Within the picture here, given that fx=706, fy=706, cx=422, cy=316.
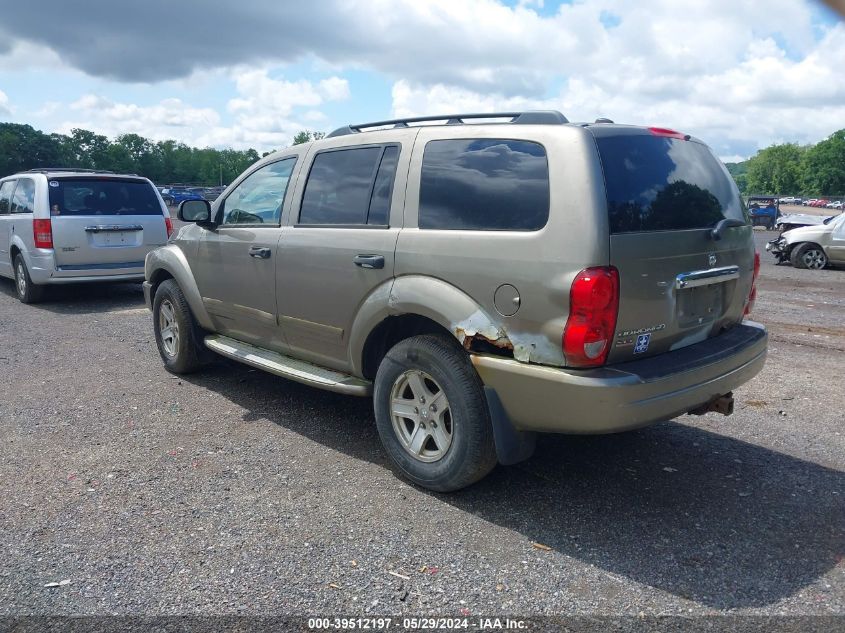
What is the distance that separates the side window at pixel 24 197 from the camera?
977cm

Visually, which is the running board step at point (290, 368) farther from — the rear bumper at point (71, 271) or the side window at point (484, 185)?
the rear bumper at point (71, 271)

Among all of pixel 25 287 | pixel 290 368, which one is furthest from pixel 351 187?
pixel 25 287

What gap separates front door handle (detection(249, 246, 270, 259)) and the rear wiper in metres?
2.85

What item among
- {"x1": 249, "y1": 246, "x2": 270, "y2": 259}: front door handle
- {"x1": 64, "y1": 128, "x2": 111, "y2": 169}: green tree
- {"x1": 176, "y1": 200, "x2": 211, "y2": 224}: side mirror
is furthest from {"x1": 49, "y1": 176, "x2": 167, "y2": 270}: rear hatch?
{"x1": 64, "y1": 128, "x2": 111, "y2": 169}: green tree

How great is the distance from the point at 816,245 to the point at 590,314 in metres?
15.1

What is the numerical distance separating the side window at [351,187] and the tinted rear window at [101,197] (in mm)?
6186

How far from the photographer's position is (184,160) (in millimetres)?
133750

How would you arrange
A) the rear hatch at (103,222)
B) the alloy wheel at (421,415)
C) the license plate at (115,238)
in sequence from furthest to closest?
the license plate at (115,238) → the rear hatch at (103,222) → the alloy wheel at (421,415)

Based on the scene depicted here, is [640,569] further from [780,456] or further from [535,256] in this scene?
[780,456]

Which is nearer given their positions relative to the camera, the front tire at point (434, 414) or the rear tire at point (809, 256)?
the front tire at point (434, 414)

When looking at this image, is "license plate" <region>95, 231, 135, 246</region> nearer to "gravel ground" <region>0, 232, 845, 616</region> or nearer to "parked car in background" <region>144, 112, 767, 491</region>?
"gravel ground" <region>0, 232, 845, 616</region>

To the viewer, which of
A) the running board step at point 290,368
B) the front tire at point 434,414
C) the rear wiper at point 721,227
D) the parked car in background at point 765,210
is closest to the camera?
the front tire at point 434,414

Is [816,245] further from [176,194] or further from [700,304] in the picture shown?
[176,194]

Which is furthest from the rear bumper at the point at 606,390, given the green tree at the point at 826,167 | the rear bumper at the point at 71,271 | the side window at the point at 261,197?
the green tree at the point at 826,167
